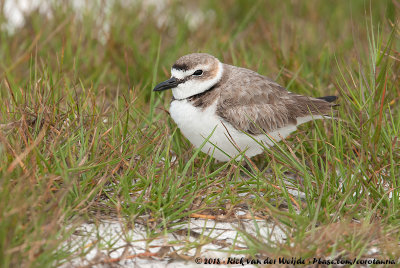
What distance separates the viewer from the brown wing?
4363 millimetres

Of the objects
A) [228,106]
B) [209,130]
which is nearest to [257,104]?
[228,106]

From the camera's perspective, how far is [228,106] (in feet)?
14.3

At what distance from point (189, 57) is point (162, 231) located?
5.89 ft

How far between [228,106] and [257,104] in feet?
1.13

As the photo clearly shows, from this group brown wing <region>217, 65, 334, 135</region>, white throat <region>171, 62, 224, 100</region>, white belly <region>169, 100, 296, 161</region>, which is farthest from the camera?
white throat <region>171, 62, 224, 100</region>

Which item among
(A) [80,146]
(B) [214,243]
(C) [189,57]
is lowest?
(B) [214,243]

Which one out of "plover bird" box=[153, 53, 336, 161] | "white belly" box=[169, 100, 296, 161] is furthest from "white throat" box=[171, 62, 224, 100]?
"white belly" box=[169, 100, 296, 161]

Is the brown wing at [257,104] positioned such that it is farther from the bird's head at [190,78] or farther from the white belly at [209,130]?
the bird's head at [190,78]

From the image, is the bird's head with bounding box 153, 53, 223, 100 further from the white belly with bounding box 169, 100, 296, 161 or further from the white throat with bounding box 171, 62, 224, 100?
the white belly with bounding box 169, 100, 296, 161

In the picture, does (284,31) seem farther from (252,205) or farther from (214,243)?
(214,243)

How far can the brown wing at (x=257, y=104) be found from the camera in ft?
14.3

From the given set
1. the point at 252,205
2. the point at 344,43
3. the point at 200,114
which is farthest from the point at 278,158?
the point at 344,43

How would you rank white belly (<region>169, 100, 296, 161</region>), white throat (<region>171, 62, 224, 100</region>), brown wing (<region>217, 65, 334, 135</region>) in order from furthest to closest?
white throat (<region>171, 62, 224, 100</region>), brown wing (<region>217, 65, 334, 135</region>), white belly (<region>169, 100, 296, 161</region>)

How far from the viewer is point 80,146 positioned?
12.7 ft
